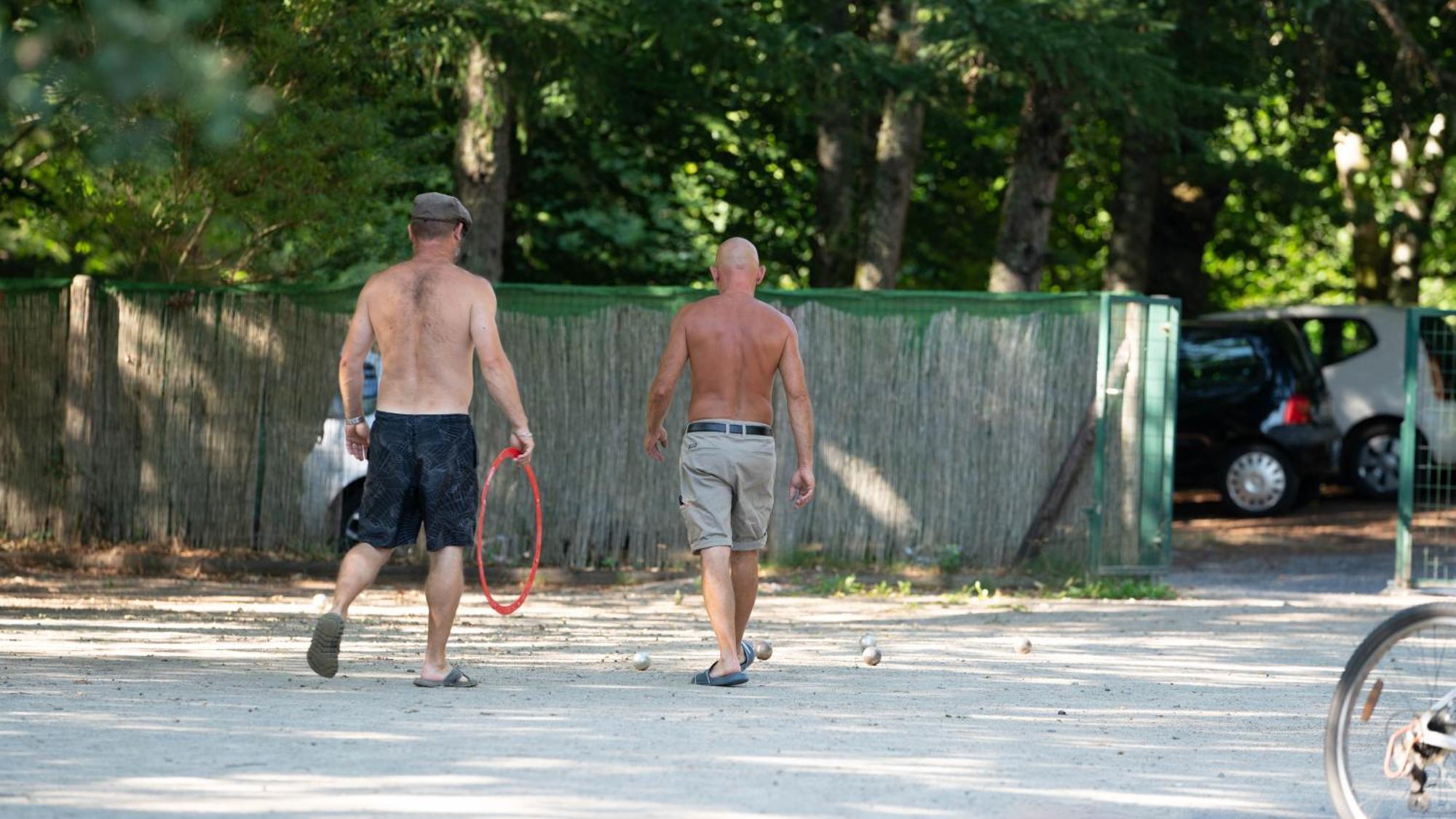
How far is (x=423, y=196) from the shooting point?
7633 millimetres

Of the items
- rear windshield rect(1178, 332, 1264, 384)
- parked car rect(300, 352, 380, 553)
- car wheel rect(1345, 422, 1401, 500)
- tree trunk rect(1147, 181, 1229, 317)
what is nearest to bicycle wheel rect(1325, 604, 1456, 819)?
parked car rect(300, 352, 380, 553)

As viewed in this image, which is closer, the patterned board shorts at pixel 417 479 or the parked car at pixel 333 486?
the patterned board shorts at pixel 417 479

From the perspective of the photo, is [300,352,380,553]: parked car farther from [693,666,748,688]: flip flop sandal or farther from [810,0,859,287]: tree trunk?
[810,0,859,287]: tree trunk

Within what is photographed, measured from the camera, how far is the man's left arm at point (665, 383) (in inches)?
309

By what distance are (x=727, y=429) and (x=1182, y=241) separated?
14662mm

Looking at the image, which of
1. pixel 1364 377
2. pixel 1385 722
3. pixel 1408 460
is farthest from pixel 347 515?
pixel 1364 377

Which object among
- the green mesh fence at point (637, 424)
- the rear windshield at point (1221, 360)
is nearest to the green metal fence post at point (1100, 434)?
the green mesh fence at point (637, 424)

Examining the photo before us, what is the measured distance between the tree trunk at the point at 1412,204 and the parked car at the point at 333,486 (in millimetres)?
12767

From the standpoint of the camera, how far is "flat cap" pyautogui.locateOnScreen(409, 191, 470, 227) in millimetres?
7559

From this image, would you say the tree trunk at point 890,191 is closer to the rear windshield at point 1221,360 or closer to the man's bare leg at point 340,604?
the rear windshield at point 1221,360

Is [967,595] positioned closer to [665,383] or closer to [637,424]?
[637,424]

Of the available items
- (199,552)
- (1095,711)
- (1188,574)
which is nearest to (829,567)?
(1188,574)

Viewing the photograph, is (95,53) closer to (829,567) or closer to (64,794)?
(64,794)

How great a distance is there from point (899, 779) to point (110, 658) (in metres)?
4.03
